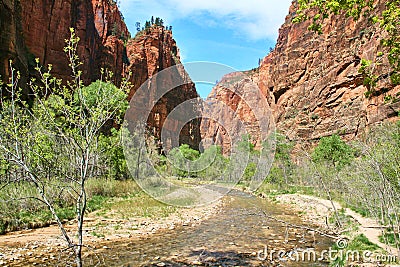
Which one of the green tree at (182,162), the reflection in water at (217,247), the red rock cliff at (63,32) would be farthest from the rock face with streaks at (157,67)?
the reflection in water at (217,247)

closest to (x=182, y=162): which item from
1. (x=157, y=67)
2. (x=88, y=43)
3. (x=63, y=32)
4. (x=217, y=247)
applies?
(x=88, y=43)

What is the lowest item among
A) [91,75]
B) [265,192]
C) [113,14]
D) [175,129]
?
[265,192]

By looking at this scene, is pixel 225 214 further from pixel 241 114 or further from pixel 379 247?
pixel 241 114

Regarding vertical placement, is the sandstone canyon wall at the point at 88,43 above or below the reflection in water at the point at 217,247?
above

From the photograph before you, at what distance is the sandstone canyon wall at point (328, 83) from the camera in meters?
49.4

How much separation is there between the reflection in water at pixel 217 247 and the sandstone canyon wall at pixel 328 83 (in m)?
34.3

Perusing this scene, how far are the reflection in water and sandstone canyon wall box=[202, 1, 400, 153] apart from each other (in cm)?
3426

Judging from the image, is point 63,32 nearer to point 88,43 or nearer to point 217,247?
point 88,43

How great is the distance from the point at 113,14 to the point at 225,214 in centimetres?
7342

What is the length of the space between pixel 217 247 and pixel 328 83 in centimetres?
6193

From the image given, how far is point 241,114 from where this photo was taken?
122188mm

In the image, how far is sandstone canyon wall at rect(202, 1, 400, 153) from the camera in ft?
162

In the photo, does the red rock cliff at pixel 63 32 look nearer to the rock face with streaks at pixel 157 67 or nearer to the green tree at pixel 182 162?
the rock face with streaks at pixel 157 67

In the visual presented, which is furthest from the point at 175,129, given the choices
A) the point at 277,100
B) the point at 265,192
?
the point at 265,192
